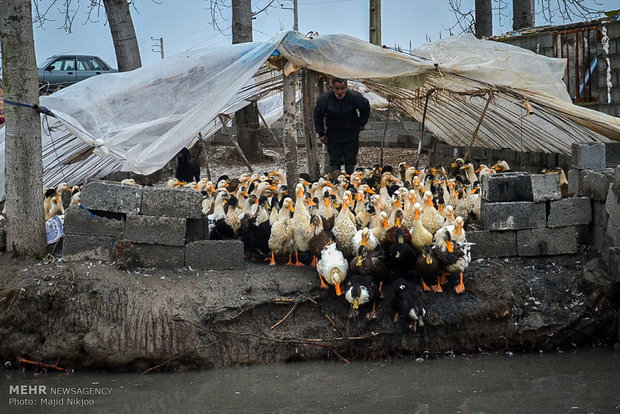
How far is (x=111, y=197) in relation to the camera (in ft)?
25.2

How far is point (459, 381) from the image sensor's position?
21.9ft

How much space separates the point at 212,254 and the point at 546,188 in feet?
11.8

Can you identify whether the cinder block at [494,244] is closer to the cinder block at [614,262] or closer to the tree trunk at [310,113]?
the cinder block at [614,262]

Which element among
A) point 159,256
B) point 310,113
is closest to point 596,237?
point 159,256

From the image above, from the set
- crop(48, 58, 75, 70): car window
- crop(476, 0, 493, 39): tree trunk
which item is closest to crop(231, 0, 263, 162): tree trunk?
crop(476, 0, 493, 39): tree trunk

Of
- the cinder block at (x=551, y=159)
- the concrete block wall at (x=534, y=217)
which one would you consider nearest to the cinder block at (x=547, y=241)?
the concrete block wall at (x=534, y=217)

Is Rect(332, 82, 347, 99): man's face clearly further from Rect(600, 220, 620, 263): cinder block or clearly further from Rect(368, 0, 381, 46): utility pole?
Rect(600, 220, 620, 263): cinder block

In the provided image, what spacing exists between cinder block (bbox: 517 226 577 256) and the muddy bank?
1.51ft

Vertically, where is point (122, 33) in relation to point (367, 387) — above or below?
above

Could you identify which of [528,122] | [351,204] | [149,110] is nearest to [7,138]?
[149,110]

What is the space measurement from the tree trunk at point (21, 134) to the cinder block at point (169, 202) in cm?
120

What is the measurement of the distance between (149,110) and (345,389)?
12.9 feet

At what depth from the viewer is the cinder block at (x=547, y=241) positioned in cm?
798

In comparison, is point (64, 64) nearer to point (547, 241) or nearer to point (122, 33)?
point (122, 33)
